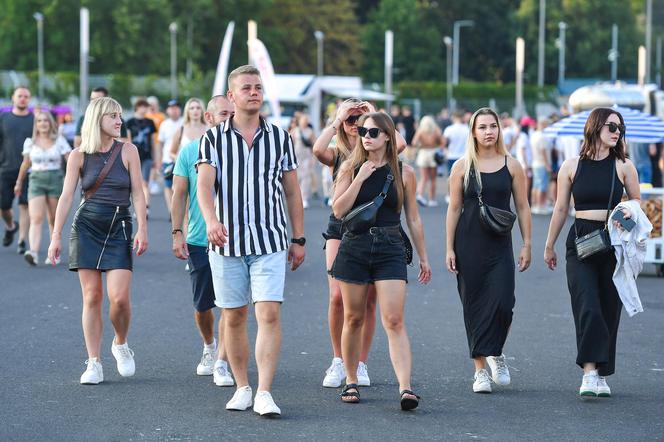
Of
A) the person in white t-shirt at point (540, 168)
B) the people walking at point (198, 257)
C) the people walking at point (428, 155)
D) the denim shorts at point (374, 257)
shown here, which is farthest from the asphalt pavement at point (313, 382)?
the people walking at point (428, 155)

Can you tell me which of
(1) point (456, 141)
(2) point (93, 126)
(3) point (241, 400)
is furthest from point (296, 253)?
(1) point (456, 141)

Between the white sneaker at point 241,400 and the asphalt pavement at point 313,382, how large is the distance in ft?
0.19

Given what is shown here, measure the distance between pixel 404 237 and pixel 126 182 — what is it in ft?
5.89

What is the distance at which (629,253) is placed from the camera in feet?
24.8

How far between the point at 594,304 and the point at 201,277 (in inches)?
90.3

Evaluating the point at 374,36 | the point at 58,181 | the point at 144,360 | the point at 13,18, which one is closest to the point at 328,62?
the point at 374,36

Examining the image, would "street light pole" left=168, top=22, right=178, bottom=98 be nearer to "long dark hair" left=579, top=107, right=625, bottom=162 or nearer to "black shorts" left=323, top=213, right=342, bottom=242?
"black shorts" left=323, top=213, right=342, bottom=242

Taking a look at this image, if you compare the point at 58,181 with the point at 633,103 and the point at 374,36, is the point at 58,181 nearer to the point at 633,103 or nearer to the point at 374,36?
the point at 633,103

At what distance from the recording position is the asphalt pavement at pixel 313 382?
6652 mm

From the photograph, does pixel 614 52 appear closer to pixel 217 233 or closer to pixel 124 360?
pixel 124 360

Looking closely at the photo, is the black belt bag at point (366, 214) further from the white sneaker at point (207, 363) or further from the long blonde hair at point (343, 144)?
the white sneaker at point (207, 363)

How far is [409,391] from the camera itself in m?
7.06

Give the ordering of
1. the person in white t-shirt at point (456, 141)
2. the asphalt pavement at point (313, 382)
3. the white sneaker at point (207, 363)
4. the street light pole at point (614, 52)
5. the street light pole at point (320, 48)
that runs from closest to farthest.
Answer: the asphalt pavement at point (313, 382) < the white sneaker at point (207, 363) < the person in white t-shirt at point (456, 141) < the street light pole at point (320, 48) < the street light pole at point (614, 52)

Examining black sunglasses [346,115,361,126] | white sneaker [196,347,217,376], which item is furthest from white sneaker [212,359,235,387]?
black sunglasses [346,115,361,126]
